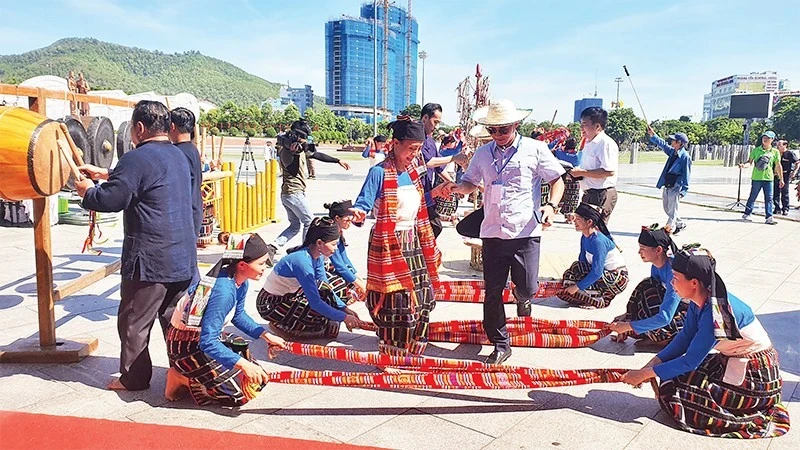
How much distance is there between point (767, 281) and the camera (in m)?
6.55

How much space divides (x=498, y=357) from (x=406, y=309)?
72cm

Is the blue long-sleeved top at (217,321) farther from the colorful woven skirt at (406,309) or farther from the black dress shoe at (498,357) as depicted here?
the black dress shoe at (498,357)

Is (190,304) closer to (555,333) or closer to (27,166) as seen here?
(27,166)

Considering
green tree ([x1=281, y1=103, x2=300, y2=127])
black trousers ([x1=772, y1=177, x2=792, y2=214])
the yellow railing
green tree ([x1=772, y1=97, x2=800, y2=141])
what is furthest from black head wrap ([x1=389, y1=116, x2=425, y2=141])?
green tree ([x1=772, y1=97, x2=800, y2=141])

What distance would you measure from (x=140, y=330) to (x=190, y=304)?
1.74 ft

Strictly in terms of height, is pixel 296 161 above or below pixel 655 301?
above

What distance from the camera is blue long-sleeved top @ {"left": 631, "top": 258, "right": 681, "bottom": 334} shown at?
3875 millimetres

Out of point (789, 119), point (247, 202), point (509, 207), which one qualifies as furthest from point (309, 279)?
point (789, 119)

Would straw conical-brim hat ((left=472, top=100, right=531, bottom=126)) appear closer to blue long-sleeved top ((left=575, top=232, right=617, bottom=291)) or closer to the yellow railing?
blue long-sleeved top ((left=575, top=232, right=617, bottom=291))

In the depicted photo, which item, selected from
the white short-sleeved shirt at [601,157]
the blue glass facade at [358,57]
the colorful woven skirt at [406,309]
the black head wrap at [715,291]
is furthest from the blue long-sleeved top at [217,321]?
the blue glass facade at [358,57]

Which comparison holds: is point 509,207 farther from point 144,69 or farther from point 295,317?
point 144,69

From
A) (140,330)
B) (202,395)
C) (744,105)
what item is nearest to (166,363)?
(140,330)

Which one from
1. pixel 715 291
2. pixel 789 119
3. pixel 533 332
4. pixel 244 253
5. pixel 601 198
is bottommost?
pixel 533 332

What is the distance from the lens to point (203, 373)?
10.6 ft
